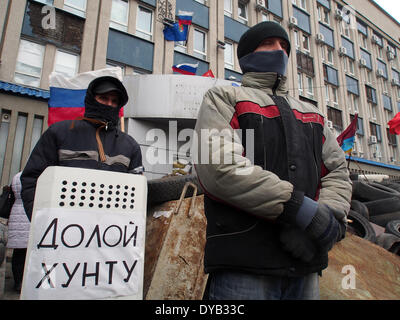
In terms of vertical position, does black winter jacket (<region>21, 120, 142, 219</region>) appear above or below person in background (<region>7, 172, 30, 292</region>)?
above

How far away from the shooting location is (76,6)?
417 inches

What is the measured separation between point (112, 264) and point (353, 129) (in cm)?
1047

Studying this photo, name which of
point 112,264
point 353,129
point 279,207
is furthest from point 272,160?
A: point 353,129

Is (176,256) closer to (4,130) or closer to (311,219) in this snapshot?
(311,219)

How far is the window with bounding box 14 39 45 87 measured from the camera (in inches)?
362

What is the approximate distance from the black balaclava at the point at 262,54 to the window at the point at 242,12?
643 inches

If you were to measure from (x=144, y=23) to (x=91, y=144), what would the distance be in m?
Answer: 11.9

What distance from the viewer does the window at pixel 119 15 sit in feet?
37.6

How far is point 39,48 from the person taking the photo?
9.64m

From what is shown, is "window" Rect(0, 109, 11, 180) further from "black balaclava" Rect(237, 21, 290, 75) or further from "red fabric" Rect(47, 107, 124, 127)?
"black balaclava" Rect(237, 21, 290, 75)

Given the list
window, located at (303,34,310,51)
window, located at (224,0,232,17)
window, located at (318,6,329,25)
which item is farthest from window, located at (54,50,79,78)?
window, located at (318,6,329,25)

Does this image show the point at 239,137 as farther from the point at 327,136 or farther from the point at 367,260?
the point at 367,260

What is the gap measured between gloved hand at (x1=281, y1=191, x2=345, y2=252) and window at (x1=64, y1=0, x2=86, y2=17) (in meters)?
12.2

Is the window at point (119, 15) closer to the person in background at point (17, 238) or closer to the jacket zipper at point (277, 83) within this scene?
the person in background at point (17, 238)
